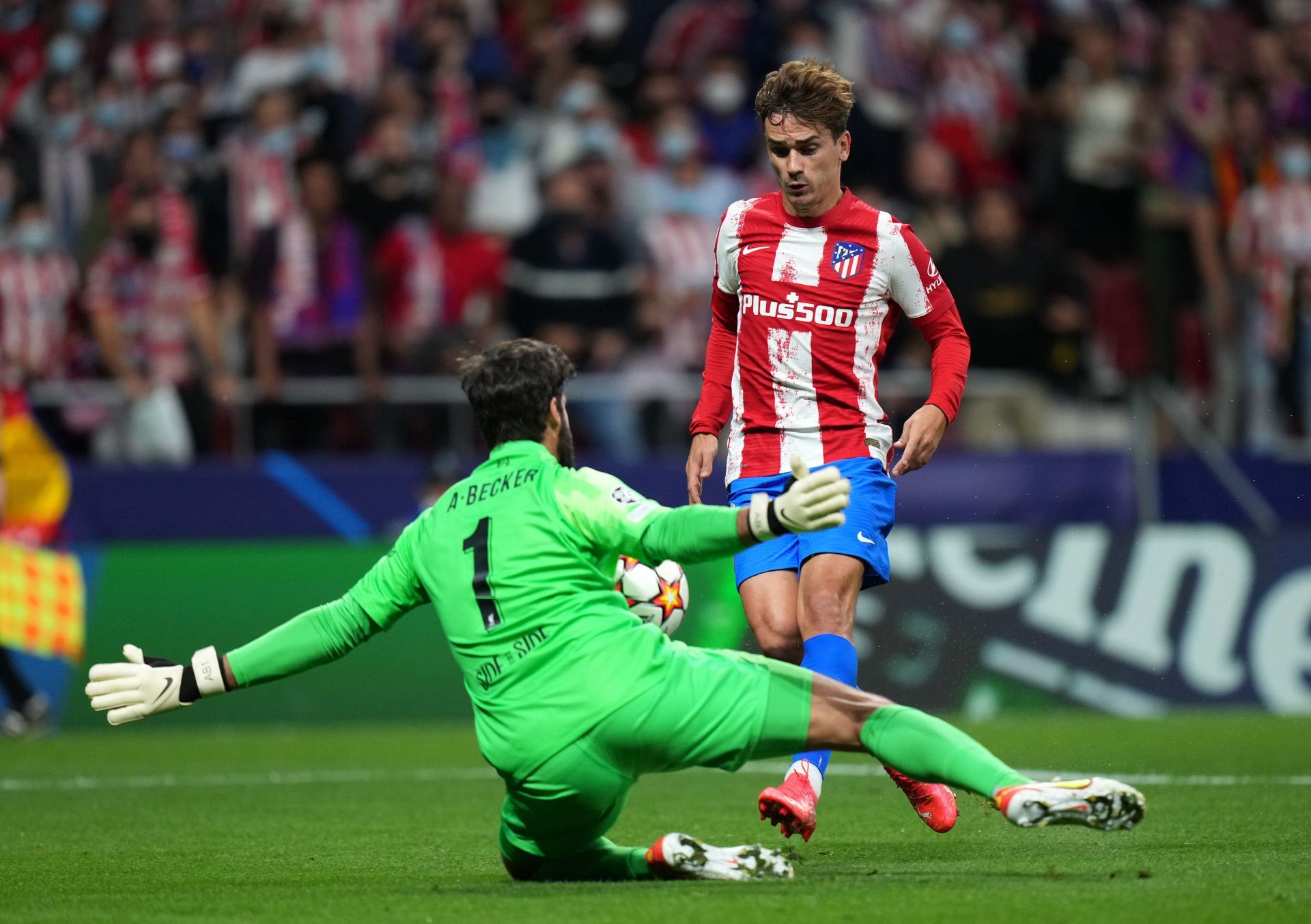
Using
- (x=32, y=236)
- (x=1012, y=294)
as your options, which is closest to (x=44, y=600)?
(x=32, y=236)

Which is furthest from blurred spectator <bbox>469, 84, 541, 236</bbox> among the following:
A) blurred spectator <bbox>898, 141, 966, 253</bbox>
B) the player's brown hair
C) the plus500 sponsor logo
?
the player's brown hair

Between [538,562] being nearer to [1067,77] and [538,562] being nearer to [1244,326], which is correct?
[1244,326]

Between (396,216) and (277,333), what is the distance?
1295 mm

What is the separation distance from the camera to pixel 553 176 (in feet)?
48.0

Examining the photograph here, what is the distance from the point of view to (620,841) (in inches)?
276

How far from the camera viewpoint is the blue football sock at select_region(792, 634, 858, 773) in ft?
20.7

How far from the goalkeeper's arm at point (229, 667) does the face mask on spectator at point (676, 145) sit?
10167mm

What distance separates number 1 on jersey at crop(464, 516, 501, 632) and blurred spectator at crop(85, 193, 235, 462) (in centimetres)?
893

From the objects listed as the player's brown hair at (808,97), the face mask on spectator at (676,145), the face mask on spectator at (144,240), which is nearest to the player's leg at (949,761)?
the player's brown hair at (808,97)

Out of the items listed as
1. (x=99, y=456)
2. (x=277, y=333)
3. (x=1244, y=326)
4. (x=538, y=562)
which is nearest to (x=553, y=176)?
(x=277, y=333)

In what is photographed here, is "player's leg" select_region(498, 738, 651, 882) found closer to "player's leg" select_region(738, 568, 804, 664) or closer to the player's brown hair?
"player's leg" select_region(738, 568, 804, 664)

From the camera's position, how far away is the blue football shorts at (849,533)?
21.6 feet

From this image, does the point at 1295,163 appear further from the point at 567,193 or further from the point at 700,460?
the point at 700,460

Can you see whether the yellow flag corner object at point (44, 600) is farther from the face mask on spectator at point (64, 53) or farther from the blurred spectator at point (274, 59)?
the face mask on spectator at point (64, 53)
